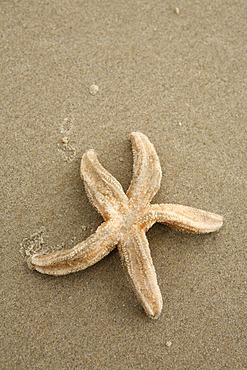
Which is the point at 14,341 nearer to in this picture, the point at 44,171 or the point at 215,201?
the point at 44,171

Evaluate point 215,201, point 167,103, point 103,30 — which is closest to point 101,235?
point 215,201

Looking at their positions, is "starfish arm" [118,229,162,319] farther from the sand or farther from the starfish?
the sand

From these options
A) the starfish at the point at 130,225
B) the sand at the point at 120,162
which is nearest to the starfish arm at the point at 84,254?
the starfish at the point at 130,225

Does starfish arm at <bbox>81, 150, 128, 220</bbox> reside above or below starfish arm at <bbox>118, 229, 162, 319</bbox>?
above

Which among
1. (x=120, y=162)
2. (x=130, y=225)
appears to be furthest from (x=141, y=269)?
(x=120, y=162)

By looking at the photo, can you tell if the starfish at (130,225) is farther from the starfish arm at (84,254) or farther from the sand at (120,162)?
the sand at (120,162)

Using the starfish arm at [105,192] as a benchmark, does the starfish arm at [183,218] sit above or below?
below

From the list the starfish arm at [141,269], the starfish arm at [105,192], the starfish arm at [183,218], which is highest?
the starfish arm at [105,192]

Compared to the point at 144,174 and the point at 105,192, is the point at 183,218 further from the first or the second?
the point at 105,192

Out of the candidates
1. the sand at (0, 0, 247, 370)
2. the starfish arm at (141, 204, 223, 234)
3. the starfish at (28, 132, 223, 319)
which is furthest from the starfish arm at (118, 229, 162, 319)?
the sand at (0, 0, 247, 370)
